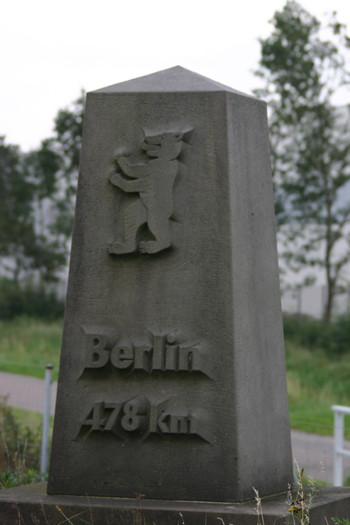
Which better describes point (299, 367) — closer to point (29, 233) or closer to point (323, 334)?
point (323, 334)

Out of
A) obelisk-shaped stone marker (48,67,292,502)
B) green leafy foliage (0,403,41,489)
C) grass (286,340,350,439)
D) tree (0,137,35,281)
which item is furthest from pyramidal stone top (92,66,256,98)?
tree (0,137,35,281)

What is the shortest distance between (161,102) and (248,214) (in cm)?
81

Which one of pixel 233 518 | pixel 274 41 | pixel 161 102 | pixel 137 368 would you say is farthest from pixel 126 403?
pixel 274 41

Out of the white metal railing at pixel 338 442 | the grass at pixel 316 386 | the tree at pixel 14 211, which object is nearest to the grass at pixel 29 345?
the tree at pixel 14 211

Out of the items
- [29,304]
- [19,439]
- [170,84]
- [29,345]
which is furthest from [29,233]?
[170,84]

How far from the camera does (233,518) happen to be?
11.2 ft

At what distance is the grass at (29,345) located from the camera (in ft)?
46.4

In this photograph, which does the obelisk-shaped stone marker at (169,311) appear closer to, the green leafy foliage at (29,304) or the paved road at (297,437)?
the paved road at (297,437)

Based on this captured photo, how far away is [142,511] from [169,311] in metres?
1.05

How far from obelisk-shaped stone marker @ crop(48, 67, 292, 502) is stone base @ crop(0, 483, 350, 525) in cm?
11

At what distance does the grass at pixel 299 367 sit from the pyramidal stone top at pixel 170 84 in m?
4.82

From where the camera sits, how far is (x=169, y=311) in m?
3.85

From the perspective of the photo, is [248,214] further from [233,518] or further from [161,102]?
[233,518]

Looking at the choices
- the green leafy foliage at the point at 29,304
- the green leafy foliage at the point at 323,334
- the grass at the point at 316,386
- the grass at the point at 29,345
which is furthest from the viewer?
the green leafy foliage at the point at 29,304
